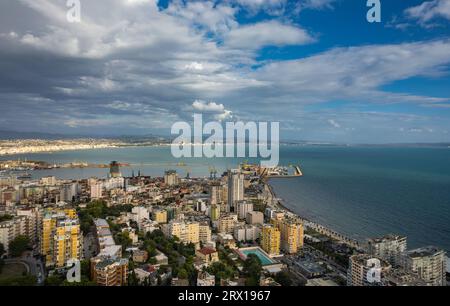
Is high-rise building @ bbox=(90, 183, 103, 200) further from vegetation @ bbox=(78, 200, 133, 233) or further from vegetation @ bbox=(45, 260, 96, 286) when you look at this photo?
vegetation @ bbox=(45, 260, 96, 286)

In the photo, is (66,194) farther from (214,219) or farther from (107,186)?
(214,219)

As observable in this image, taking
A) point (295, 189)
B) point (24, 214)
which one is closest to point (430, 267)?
point (24, 214)

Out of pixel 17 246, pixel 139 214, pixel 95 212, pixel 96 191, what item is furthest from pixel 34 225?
pixel 96 191

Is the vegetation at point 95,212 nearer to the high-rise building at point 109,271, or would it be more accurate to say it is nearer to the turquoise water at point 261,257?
the high-rise building at point 109,271

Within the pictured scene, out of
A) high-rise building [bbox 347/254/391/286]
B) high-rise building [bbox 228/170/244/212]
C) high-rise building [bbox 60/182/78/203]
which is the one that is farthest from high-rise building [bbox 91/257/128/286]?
high-rise building [bbox 60/182/78/203]

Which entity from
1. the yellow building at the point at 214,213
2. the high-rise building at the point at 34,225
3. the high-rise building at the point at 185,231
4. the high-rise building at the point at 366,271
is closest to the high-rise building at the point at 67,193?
the high-rise building at the point at 34,225

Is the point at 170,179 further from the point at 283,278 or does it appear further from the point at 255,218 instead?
the point at 283,278
